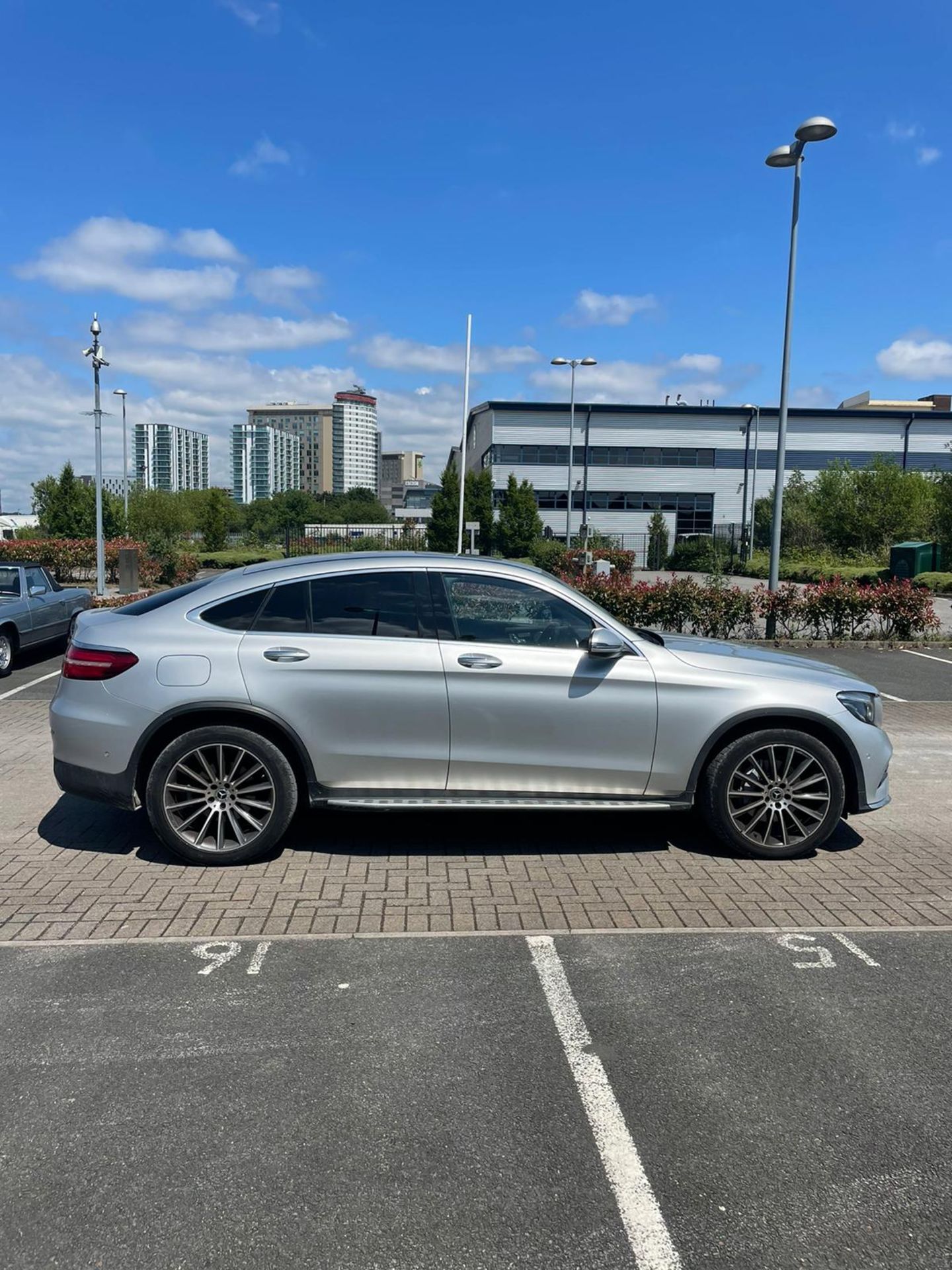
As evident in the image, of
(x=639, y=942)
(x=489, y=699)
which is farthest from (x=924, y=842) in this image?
(x=489, y=699)

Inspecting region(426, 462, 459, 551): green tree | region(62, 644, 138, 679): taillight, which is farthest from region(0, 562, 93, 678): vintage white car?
region(426, 462, 459, 551): green tree

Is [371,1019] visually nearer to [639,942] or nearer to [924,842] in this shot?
[639,942]

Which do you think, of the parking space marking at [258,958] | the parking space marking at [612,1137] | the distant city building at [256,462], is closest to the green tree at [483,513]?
the parking space marking at [258,958]

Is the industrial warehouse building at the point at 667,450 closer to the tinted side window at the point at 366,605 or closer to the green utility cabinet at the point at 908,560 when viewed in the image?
the green utility cabinet at the point at 908,560

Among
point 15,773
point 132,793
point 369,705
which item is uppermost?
point 369,705

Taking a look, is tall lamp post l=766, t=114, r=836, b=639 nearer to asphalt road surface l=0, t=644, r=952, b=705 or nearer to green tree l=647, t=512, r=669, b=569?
asphalt road surface l=0, t=644, r=952, b=705

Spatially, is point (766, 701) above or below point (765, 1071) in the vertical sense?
above

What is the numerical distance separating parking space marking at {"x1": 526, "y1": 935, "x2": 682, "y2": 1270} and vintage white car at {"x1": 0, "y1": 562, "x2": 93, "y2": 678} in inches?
378

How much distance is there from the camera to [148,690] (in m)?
5.06

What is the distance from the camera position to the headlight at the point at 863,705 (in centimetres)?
541

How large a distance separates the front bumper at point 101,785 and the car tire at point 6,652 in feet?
24.7

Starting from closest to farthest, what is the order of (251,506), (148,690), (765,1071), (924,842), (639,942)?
(765,1071) → (639,942) → (148,690) → (924,842) → (251,506)

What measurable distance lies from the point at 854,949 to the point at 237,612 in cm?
353

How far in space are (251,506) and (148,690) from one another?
110718 mm
